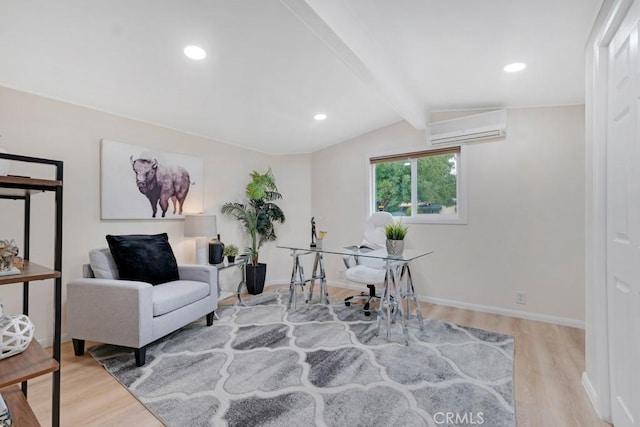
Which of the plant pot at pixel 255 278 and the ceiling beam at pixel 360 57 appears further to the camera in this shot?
the plant pot at pixel 255 278

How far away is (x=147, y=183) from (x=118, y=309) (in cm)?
145

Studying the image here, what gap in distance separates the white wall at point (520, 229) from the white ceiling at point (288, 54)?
38 cm

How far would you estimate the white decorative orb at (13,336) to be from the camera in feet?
3.52

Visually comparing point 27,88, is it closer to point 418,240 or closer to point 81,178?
point 81,178

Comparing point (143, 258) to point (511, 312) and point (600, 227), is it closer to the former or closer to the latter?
point (600, 227)

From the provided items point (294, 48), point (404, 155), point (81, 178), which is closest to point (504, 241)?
point (404, 155)

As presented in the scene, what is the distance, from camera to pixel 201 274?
120 inches

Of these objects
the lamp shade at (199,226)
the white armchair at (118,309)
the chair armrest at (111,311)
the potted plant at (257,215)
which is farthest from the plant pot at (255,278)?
the chair armrest at (111,311)

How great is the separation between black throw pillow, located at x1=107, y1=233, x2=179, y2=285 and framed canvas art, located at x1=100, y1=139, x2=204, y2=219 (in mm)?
437

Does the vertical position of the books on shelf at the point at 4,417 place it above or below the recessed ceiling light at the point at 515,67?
below

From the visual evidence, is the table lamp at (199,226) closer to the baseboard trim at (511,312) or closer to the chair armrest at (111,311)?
the chair armrest at (111,311)

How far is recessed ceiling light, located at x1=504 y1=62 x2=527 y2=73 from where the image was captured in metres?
2.35

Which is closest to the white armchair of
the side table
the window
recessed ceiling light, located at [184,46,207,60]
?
the side table

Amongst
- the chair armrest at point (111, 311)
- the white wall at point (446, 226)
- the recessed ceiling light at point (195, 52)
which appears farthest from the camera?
the white wall at point (446, 226)
